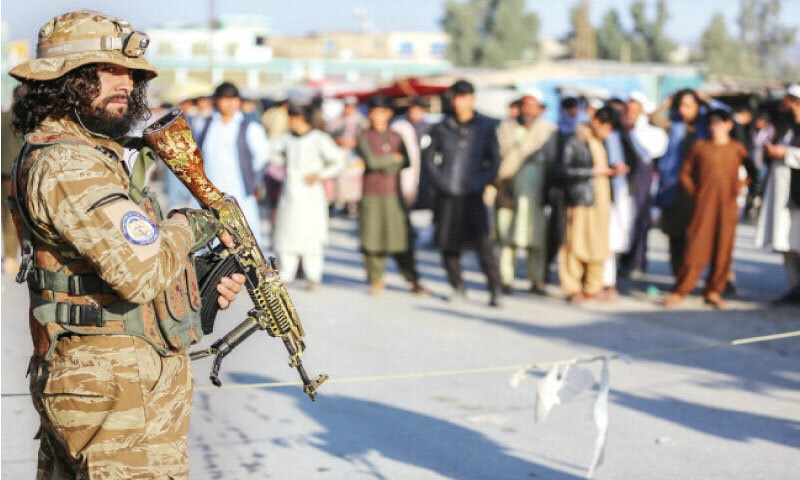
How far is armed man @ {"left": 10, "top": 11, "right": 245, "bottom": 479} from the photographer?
3.15 m

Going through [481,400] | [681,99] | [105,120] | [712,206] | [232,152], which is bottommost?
[481,400]

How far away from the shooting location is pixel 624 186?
1163cm

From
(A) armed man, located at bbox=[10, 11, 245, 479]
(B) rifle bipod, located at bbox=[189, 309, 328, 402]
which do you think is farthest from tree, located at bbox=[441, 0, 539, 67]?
(A) armed man, located at bbox=[10, 11, 245, 479]

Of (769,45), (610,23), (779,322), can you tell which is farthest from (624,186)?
(610,23)

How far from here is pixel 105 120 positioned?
10.8ft

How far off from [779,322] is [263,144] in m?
4.73

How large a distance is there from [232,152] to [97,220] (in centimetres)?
790

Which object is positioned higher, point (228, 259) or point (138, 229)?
point (138, 229)

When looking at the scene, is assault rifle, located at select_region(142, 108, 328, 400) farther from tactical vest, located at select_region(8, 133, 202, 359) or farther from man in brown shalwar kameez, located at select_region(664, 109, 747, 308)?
man in brown shalwar kameez, located at select_region(664, 109, 747, 308)

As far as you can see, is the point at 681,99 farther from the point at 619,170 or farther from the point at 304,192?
the point at 304,192

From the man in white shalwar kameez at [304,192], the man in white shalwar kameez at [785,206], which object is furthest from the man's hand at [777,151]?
the man in white shalwar kameez at [304,192]

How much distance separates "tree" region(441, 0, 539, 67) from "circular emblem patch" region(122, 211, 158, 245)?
74597mm

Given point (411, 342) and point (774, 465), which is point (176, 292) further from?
point (411, 342)

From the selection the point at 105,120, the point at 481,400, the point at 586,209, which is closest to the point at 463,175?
the point at 586,209
